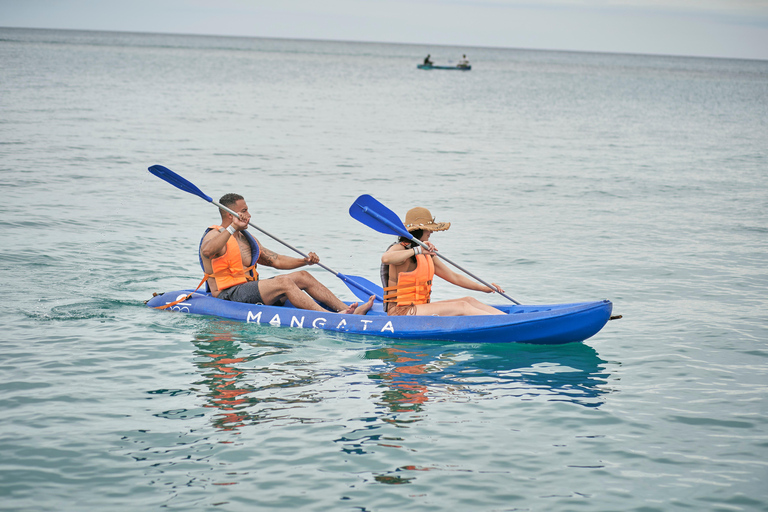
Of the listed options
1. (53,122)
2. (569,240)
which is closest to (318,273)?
(569,240)

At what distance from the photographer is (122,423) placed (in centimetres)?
561

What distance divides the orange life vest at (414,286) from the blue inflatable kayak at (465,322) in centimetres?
20

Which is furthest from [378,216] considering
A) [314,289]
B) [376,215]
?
[314,289]

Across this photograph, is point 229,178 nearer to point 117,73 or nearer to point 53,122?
point 53,122

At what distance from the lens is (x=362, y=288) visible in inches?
336

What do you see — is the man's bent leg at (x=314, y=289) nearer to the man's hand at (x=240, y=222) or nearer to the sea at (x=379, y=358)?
the sea at (x=379, y=358)

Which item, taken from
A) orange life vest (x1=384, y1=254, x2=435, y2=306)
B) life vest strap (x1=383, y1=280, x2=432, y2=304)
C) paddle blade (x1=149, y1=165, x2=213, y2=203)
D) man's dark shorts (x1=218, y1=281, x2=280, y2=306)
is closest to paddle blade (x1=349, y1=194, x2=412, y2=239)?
orange life vest (x1=384, y1=254, x2=435, y2=306)

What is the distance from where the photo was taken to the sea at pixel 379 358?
4934mm

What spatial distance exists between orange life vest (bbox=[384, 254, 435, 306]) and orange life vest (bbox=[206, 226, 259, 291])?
1551 mm

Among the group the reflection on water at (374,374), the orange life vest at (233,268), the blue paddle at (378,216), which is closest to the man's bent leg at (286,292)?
the orange life vest at (233,268)

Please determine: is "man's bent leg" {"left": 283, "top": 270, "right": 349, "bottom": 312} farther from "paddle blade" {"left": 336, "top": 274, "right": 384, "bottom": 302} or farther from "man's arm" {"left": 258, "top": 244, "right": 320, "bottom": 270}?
"paddle blade" {"left": 336, "top": 274, "right": 384, "bottom": 302}

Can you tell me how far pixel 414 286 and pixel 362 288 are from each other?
3.83 ft

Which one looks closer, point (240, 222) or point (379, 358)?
point (379, 358)

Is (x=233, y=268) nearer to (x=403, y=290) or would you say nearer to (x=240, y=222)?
(x=240, y=222)
